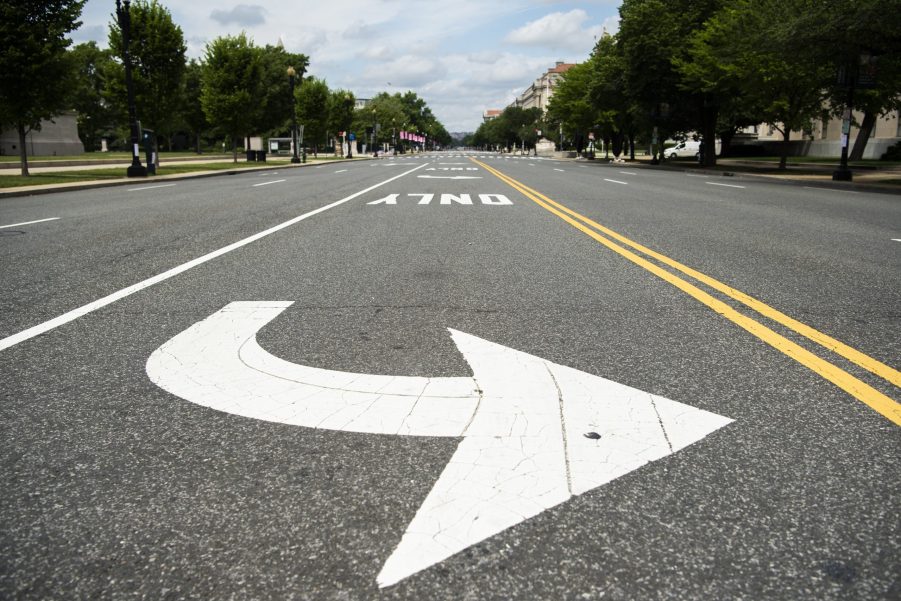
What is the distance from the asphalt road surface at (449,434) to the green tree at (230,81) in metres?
39.2

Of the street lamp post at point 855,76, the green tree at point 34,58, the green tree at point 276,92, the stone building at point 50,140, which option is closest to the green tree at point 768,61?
the street lamp post at point 855,76

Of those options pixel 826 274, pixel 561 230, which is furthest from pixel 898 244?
pixel 561 230

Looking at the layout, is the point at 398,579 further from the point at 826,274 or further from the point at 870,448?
the point at 826,274

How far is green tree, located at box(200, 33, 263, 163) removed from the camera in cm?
4219

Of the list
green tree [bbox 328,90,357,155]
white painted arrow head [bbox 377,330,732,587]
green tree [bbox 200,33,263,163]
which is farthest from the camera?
green tree [bbox 328,90,357,155]

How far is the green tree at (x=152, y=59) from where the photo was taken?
Result: 1334 inches

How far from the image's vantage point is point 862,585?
1800 mm

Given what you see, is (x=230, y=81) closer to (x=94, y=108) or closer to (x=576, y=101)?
(x=576, y=101)

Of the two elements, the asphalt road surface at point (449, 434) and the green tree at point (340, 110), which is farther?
the green tree at point (340, 110)

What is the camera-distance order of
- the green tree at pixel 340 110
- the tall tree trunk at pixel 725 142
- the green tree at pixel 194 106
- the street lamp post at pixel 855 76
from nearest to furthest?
the street lamp post at pixel 855 76 < the tall tree trunk at pixel 725 142 < the green tree at pixel 340 110 < the green tree at pixel 194 106

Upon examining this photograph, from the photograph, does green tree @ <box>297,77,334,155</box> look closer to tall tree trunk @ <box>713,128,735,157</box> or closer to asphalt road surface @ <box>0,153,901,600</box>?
tall tree trunk @ <box>713,128,735,157</box>

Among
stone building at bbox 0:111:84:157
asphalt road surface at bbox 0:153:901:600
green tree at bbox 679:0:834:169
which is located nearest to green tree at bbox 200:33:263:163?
stone building at bbox 0:111:84:157

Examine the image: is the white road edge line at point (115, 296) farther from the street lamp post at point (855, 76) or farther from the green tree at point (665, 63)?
the green tree at point (665, 63)

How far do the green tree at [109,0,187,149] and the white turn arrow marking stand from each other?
35.1m
